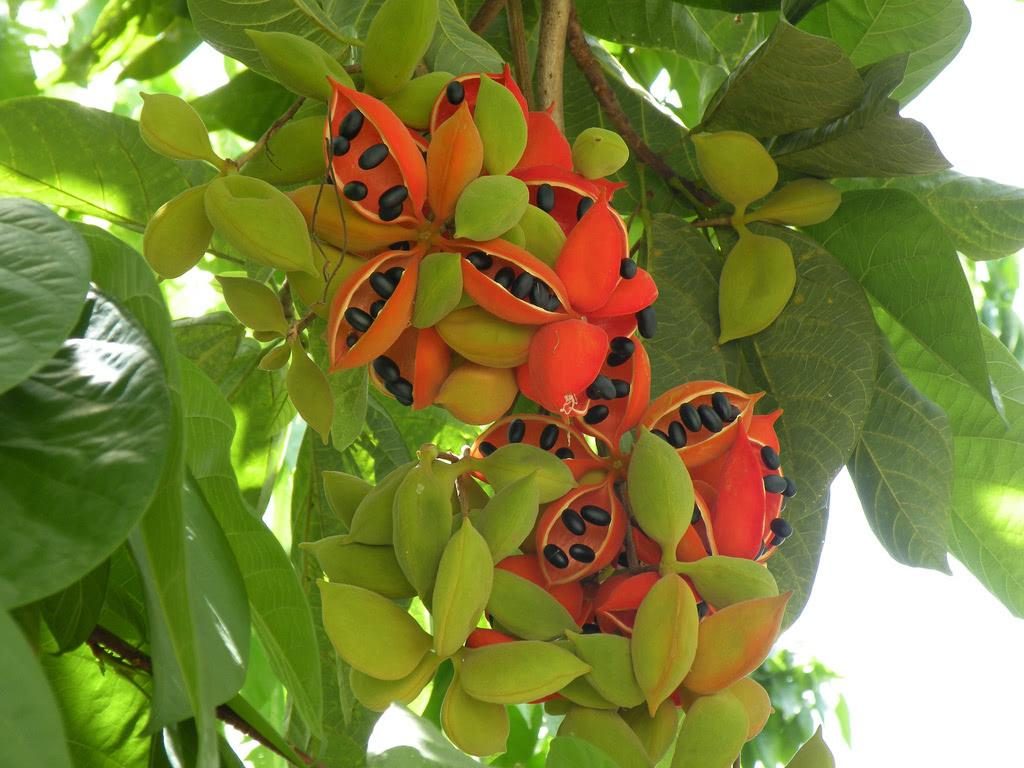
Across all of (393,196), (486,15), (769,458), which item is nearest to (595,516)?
(769,458)

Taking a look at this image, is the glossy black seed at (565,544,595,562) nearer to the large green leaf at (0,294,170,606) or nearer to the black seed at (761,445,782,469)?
the black seed at (761,445,782,469)

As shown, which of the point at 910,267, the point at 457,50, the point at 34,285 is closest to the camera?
the point at 34,285

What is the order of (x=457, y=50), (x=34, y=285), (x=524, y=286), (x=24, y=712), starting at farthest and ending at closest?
(x=457, y=50)
(x=524, y=286)
(x=34, y=285)
(x=24, y=712)

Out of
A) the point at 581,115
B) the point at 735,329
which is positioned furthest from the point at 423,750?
the point at 581,115

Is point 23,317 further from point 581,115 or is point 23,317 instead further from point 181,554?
point 581,115

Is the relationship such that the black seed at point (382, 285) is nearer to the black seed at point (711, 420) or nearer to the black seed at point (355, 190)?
the black seed at point (355, 190)

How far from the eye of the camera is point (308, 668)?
69cm

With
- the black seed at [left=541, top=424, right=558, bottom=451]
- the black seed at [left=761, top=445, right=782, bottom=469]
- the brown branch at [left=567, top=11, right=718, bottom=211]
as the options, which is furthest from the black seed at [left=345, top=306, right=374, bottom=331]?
the brown branch at [left=567, top=11, right=718, bottom=211]

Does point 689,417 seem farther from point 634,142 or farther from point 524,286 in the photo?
point 634,142

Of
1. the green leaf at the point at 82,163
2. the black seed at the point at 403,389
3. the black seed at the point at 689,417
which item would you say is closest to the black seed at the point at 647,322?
the black seed at the point at 689,417

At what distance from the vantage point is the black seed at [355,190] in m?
0.70

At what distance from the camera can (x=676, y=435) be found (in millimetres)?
739

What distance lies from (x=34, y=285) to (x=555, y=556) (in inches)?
13.3

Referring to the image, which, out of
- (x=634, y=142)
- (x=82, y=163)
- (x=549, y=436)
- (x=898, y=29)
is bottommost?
(x=82, y=163)
